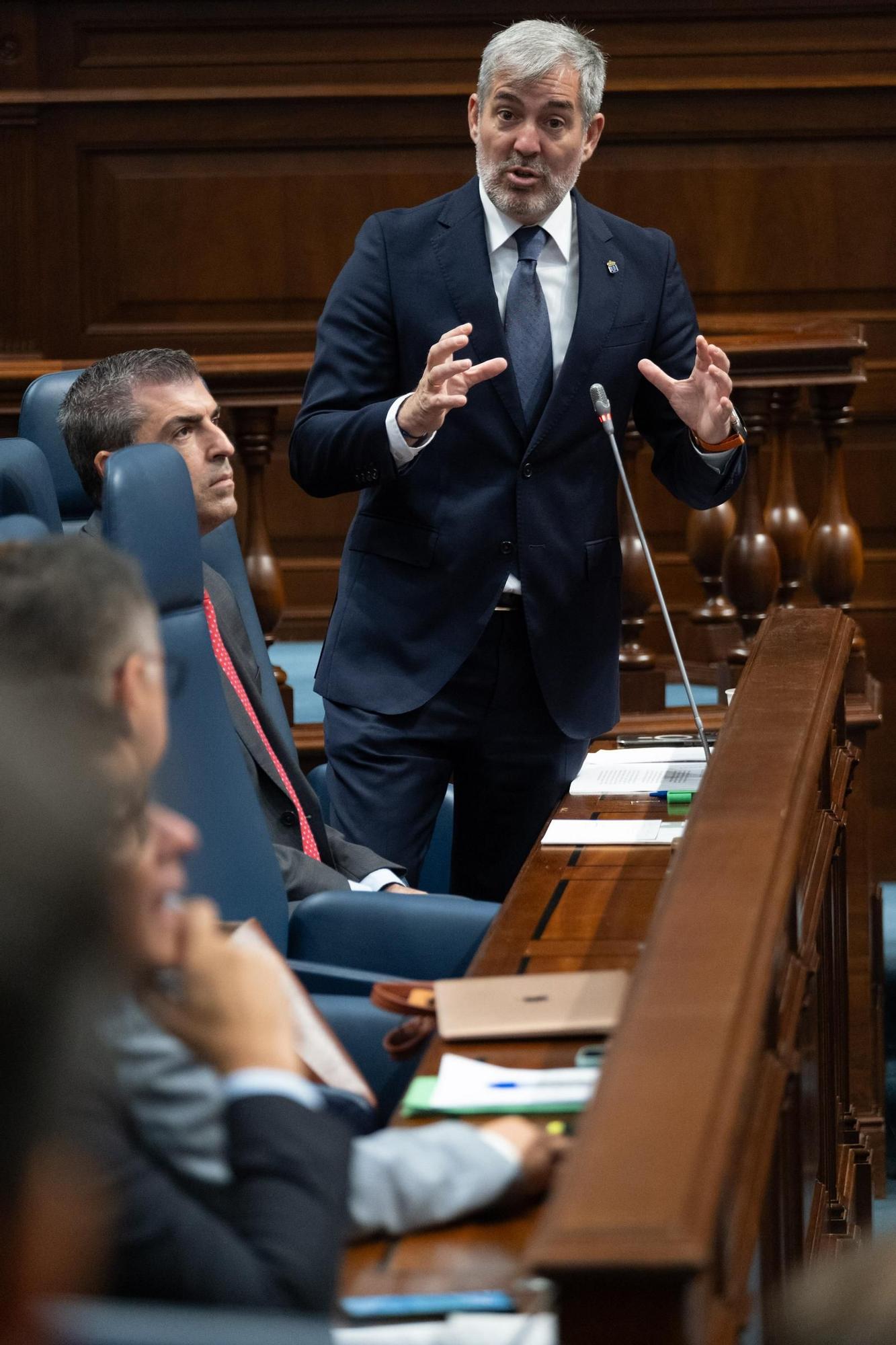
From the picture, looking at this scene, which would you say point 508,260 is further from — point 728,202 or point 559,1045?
point 728,202

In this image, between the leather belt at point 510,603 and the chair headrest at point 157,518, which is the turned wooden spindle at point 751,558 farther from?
the chair headrest at point 157,518

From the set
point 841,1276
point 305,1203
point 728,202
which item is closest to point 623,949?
point 305,1203

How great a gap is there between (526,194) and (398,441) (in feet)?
1.45

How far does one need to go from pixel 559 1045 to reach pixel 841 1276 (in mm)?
885

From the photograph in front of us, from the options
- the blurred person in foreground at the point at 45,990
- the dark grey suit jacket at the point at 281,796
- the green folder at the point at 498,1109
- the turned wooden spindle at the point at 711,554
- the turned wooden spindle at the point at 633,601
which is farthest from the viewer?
the turned wooden spindle at the point at 711,554

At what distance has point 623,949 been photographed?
1.89m

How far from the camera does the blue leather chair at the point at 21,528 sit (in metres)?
1.95

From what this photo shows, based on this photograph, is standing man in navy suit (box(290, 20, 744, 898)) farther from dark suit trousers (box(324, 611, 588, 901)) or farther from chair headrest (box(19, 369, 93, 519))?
chair headrest (box(19, 369, 93, 519))

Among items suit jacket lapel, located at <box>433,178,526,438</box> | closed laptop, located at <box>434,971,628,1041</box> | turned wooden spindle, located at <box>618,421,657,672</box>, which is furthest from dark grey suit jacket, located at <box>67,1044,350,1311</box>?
turned wooden spindle, located at <box>618,421,657,672</box>

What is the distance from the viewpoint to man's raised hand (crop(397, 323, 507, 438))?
243 cm

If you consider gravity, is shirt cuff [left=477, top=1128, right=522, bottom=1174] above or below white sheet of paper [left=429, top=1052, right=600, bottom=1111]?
above

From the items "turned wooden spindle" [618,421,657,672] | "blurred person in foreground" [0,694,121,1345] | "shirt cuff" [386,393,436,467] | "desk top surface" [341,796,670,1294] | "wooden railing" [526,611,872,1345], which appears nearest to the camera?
"blurred person in foreground" [0,694,121,1345]

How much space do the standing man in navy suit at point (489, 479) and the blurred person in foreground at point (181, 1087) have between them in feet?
5.06

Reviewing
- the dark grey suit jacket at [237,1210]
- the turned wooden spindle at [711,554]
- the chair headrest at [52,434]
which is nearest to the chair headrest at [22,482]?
the chair headrest at [52,434]
